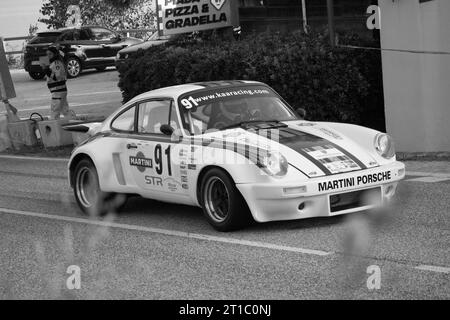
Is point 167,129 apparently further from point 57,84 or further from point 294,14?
point 57,84

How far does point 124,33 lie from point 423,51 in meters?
24.4

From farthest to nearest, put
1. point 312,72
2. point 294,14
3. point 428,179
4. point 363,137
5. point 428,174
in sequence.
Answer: point 294,14, point 312,72, point 428,174, point 428,179, point 363,137

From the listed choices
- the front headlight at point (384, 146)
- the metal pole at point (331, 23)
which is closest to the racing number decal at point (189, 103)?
the front headlight at point (384, 146)

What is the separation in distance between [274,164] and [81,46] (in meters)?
23.6

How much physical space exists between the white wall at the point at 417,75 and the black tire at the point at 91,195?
5213 millimetres

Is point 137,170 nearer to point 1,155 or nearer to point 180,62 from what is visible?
point 180,62

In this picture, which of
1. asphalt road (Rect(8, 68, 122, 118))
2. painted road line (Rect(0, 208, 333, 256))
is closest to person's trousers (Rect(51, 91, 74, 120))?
asphalt road (Rect(8, 68, 122, 118))

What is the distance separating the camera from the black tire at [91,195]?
1005cm

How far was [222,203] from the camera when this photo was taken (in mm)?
8375

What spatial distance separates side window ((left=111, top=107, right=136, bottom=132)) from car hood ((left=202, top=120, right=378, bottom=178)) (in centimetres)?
132

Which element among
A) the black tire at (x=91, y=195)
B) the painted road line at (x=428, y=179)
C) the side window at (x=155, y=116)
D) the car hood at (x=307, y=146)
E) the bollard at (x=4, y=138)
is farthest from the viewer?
the bollard at (x=4, y=138)

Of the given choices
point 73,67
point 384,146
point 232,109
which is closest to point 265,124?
point 232,109

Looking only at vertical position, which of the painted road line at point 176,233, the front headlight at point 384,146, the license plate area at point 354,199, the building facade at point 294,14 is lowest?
the painted road line at point 176,233

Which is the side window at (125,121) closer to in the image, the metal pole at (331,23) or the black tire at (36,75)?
the metal pole at (331,23)
